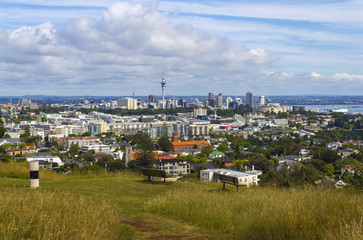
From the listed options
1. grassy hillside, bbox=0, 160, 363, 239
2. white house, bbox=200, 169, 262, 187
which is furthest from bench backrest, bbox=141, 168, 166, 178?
grassy hillside, bbox=0, 160, 363, 239

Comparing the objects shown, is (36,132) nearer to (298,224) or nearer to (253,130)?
(253,130)

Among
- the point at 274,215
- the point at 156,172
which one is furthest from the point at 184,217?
the point at 156,172

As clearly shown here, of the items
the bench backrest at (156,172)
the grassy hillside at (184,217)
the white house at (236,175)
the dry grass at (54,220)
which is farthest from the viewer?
the white house at (236,175)

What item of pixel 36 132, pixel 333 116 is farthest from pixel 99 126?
pixel 333 116

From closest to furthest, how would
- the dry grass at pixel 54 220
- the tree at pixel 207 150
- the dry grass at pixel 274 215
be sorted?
the dry grass at pixel 54 220 → the dry grass at pixel 274 215 → the tree at pixel 207 150

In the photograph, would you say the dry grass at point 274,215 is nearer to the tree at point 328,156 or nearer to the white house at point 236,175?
the white house at point 236,175

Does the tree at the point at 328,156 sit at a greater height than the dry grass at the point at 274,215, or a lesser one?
lesser

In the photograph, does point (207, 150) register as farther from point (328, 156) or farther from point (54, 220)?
point (54, 220)

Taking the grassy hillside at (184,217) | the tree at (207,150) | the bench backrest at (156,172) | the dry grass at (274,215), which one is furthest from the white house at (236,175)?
the tree at (207,150)
